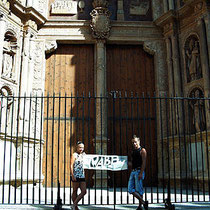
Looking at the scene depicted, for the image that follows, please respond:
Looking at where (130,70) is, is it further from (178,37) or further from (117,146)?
(117,146)

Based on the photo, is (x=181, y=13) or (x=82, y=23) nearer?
(x=181, y=13)

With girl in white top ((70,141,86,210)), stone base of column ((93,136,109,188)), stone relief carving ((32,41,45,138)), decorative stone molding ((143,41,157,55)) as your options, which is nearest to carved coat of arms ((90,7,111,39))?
decorative stone molding ((143,41,157,55))

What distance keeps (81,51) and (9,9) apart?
310 centimetres

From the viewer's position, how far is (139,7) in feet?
39.5

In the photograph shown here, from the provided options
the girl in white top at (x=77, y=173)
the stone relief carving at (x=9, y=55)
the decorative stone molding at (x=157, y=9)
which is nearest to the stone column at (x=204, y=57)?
the decorative stone molding at (x=157, y=9)

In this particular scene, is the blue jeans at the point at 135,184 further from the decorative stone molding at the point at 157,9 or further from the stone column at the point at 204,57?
the decorative stone molding at the point at 157,9

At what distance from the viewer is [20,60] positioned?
35.0ft

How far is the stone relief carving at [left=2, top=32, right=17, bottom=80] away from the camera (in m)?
10.1

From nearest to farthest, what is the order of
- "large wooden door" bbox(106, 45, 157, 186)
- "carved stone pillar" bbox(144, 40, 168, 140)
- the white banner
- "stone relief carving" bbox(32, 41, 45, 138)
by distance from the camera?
the white banner
"stone relief carving" bbox(32, 41, 45, 138)
"carved stone pillar" bbox(144, 40, 168, 140)
"large wooden door" bbox(106, 45, 157, 186)

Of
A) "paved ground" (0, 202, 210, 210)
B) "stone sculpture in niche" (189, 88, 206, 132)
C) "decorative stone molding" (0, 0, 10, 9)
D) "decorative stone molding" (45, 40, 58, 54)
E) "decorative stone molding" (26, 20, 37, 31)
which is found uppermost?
"decorative stone molding" (0, 0, 10, 9)

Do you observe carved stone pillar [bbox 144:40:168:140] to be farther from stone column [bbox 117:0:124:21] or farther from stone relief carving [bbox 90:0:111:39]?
stone relief carving [bbox 90:0:111:39]

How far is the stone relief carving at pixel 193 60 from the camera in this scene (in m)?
10.1

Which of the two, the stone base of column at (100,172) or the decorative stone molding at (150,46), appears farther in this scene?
the decorative stone molding at (150,46)

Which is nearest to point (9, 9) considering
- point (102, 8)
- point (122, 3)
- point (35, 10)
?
point (35, 10)
